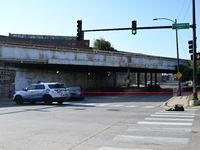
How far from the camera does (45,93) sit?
21.2 metres

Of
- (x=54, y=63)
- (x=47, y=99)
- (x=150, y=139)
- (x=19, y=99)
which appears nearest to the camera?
(x=150, y=139)

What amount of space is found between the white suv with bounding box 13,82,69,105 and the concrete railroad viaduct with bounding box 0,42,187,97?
375 inches

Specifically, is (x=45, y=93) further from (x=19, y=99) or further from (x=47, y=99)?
(x=19, y=99)

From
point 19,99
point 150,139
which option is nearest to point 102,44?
point 19,99

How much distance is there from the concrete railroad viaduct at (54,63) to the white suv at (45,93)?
951cm

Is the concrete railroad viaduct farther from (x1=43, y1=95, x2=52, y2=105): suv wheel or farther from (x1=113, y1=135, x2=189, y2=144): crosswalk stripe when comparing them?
(x1=113, y1=135, x2=189, y2=144): crosswalk stripe

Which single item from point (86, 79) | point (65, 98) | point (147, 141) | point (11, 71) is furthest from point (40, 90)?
point (86, 79)

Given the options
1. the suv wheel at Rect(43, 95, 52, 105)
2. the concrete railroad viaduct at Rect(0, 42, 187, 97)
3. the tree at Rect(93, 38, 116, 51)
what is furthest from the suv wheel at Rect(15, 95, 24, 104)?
the tree at Rect(93, 38, 116, 51)

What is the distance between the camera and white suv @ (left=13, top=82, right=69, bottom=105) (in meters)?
21.0

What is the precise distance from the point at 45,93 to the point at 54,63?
42.7 feet

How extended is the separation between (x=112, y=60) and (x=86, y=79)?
8.63 metres

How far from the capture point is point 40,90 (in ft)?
70.2

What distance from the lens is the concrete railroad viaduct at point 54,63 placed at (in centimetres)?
3098

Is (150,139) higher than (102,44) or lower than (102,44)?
lower
